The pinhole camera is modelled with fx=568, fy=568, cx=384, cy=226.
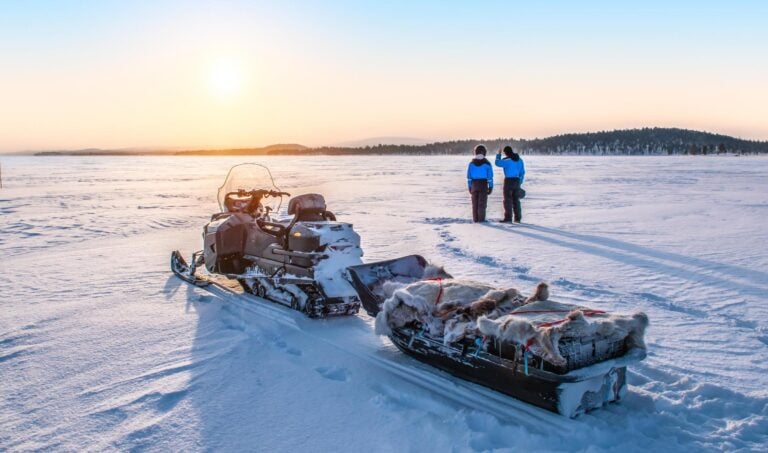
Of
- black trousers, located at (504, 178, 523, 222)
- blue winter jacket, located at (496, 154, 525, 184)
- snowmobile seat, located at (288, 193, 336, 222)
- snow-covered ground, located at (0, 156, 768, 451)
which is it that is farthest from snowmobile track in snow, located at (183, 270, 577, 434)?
black trousers, located at (504, 178, 523, 222)

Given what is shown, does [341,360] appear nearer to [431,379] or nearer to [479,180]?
[431,379]

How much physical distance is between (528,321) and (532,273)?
3.53 m

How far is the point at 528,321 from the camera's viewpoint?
120 inches

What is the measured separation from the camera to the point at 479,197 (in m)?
10.9

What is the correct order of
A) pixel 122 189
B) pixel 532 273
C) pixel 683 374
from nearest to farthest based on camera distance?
pixel 683 374, pixel 532 273, pixel 122 189

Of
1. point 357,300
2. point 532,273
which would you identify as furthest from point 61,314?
point 532,273

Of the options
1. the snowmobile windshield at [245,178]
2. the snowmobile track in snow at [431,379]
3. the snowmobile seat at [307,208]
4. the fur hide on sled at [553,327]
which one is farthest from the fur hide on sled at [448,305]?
the snowmobile windshield at [245,178]

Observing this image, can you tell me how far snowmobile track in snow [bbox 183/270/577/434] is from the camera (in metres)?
3.09

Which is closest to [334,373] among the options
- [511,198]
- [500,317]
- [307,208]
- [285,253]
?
[500,317]

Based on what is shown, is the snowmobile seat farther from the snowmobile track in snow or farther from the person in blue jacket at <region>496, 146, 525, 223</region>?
the person in blue jacket at <region>496, 146, 525, 223</region>

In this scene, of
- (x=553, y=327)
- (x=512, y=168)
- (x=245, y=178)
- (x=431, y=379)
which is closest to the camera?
(x=553, y=327)

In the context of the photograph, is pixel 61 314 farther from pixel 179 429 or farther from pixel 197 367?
pixel 179 429

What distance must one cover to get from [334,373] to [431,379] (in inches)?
26.4

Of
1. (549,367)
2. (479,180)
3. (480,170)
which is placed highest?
(480,170)
